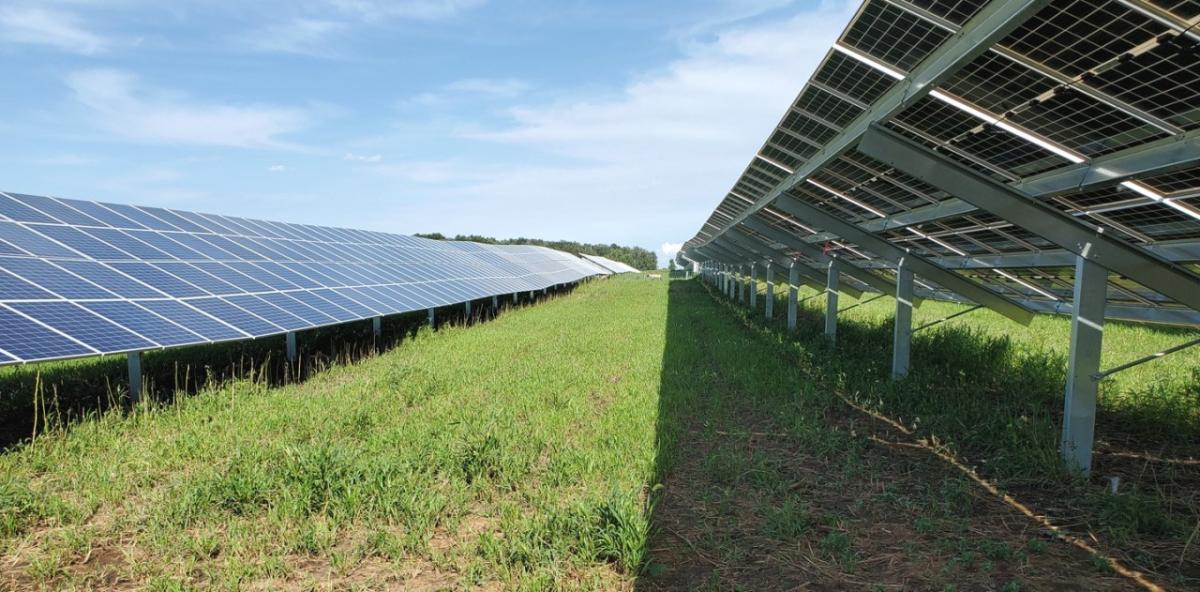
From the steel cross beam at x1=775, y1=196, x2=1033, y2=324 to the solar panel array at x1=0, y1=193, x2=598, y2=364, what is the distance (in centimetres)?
795

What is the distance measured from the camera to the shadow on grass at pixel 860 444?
5129mm

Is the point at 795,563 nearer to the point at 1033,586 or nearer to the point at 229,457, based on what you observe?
the point at 1033,586

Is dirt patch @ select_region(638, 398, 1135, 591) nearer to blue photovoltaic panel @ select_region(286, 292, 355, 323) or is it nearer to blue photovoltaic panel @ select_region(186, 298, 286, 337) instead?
blue photovoltaic panel @ select_region(186, 298, 286, 337)

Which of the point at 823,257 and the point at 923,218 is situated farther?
the point at 823,257

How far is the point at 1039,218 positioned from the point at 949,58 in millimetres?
2061

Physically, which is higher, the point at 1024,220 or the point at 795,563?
the point at 1024,220

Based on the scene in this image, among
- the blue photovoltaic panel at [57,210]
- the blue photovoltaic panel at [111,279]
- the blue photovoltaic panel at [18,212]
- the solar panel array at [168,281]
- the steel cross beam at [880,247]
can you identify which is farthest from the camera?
the blue photovoltaic panel at [57,210]

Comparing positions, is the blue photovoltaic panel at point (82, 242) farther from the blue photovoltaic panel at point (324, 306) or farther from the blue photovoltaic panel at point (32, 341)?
the blue photovoltaic panel at point (32, 341)

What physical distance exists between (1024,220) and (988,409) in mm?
2854

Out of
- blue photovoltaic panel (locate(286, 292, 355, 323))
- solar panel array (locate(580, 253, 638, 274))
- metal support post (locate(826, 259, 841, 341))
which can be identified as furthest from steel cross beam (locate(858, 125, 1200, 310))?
solar panel array (locate(580, 253, 638, 274))

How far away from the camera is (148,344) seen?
857 centimetres

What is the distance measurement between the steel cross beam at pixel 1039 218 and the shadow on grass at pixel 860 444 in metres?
1.72

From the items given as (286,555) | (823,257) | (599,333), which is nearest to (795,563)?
(286,555)

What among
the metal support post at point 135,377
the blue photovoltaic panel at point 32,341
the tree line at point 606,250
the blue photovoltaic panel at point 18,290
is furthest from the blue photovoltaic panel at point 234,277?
the tree line at point 606,250
